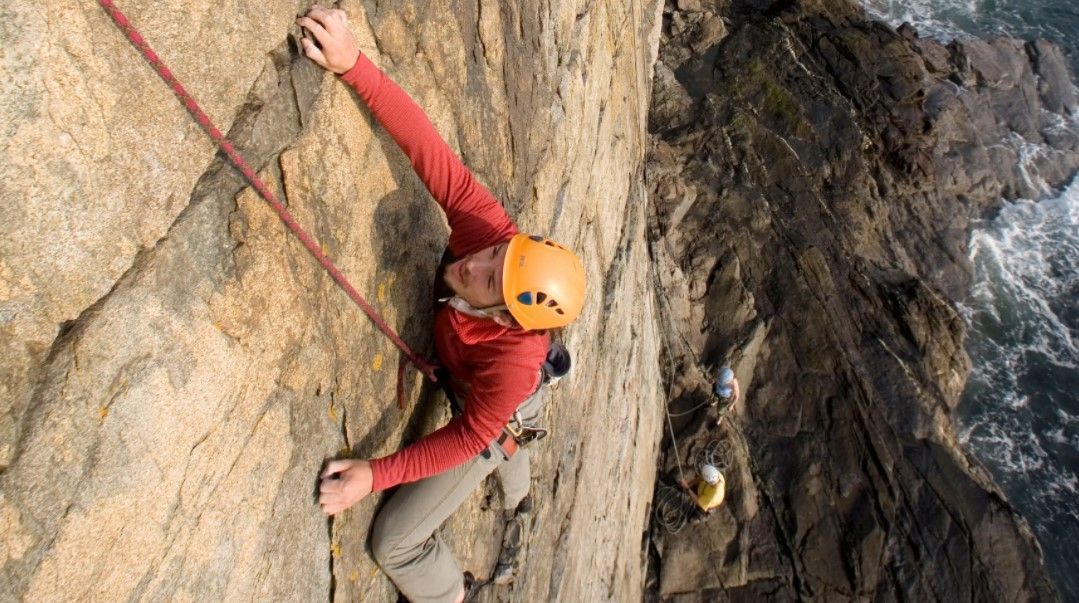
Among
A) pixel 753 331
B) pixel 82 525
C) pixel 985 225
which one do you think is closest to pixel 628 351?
pixel 753 331

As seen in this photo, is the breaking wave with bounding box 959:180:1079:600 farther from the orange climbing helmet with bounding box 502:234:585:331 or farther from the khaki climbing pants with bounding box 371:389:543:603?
the orange climbing helmet with bounding box 502:234:585:331

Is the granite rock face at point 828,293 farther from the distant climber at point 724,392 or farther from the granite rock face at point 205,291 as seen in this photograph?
the granite rock face at point 205,291

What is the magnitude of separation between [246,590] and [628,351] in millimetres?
6522

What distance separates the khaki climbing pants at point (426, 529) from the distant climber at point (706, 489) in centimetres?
702

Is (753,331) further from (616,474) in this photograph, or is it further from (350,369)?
(350,369)

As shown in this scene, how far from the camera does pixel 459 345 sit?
379 cm

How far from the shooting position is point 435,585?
414 centimetres

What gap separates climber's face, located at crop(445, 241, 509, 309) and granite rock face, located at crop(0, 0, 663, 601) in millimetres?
294

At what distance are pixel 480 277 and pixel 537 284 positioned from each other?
0.32 m

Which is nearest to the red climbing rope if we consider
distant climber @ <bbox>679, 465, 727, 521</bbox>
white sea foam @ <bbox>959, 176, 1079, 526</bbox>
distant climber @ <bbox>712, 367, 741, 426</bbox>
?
distant climber @ <bbox>679, 465, 727, 521</bbox>

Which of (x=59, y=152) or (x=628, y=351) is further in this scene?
(x=628, y=351)

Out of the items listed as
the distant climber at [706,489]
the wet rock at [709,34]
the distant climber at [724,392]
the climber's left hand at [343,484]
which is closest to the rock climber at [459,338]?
the climber's left hand at [343,484]

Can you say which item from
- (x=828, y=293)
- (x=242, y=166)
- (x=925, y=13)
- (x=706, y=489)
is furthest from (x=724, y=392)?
(x=925, y=13)

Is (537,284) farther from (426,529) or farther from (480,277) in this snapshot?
(426,529)
